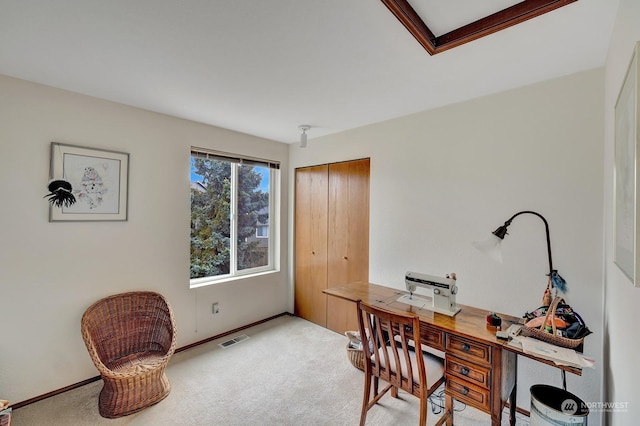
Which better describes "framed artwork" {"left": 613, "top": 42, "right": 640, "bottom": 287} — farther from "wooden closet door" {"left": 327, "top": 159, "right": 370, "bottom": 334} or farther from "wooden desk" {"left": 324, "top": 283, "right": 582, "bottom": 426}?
"wooden closet door" {"left": 327, "top": 159, "right": 370, "bottom": 334}

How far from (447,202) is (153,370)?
2.69 meters

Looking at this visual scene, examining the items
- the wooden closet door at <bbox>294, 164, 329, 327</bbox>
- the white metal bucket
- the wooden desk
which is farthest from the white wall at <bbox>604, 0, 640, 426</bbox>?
the wooden closet door at <bbox>294, 164, 329, 327</bbox>

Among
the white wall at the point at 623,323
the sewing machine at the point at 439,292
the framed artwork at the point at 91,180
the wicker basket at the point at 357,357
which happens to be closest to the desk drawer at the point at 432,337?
the sewing machine at the point at 439,292

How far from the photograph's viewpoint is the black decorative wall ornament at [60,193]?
85.0 inches

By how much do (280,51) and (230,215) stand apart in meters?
2.18

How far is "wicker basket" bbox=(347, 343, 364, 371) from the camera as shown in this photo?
8.24 ft

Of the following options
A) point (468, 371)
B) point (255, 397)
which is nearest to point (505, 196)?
point (468, 371)

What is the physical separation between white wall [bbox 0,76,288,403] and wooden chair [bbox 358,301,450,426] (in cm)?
204

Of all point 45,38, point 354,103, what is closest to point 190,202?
point 45,38

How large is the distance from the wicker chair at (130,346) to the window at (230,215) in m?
0.59

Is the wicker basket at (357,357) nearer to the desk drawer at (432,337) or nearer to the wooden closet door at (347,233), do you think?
the wooden closet door at (347,233)

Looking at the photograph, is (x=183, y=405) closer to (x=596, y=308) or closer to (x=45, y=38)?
(x=45, y=38)

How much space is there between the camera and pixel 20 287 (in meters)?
2.06

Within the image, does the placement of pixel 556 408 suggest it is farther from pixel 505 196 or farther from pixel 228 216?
pixel 228 216
